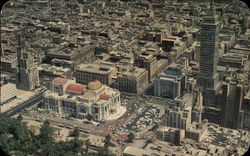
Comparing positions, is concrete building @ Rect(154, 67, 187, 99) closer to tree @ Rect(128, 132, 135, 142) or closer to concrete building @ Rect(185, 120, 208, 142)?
concrete building @ Rect(185, 120, 208, 142)

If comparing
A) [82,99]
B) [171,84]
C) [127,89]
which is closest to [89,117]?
[82,99]

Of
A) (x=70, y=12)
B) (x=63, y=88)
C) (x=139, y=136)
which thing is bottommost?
(x=139, y=136)

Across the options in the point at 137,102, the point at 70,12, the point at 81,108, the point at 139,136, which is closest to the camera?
the point at 139,136

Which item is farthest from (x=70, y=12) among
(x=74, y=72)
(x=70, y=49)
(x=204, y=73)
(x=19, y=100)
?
(x=204, y=73)

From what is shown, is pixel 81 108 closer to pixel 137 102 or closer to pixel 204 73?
pixel 137 102

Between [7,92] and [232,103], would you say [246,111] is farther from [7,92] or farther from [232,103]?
[7,92]

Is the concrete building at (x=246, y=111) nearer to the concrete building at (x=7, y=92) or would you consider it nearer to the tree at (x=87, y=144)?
the tree at (x=87, y=144)
